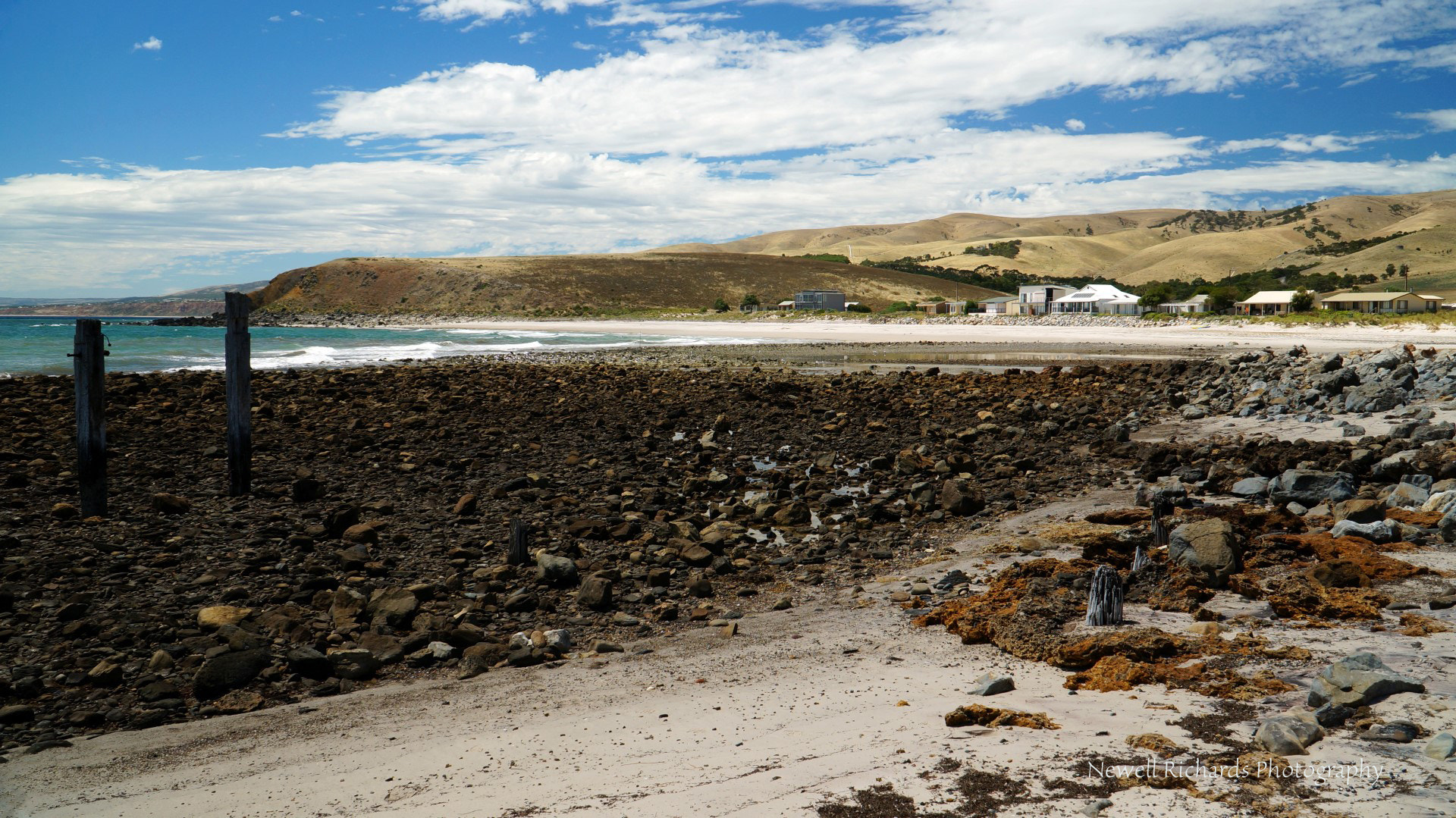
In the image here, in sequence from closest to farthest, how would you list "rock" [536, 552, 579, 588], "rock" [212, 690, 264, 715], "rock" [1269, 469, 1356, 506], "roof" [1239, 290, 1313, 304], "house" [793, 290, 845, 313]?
"rock" [212, 690, 264, 715], "rock" [536, 552, 579, 588], "rock" [1269, 469, 1356, 506], "roof" [1239, 290, 1313, 304], "house" [793, 290, 845, 313]

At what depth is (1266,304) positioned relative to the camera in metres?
79.4

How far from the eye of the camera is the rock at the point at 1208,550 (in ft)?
21.9

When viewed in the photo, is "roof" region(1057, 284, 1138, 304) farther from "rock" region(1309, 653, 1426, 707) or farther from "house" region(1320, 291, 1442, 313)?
"rock" region(1309, 653, 1426, 707)

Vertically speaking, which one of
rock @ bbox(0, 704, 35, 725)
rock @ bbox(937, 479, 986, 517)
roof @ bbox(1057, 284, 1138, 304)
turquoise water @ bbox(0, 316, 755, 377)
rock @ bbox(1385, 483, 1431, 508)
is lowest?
rock @ bbox(0, 704, 35, 725)

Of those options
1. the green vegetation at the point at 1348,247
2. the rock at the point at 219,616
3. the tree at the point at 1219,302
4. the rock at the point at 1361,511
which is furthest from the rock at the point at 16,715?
the green vegetation at the point at 1348,247

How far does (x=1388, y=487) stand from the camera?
31.4 feet

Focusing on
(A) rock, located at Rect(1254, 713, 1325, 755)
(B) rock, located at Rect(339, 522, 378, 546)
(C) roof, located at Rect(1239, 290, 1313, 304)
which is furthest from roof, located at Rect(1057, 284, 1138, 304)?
(A) rock, located at Rect(1254, 713, 1325, 755)

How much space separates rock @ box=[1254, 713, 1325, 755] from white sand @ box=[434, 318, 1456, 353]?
36.6 metres

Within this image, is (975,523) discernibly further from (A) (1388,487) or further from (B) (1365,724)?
(B) (1365,724)

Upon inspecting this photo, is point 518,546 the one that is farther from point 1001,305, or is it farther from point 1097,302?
point 1001,305

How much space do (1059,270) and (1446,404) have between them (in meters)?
193

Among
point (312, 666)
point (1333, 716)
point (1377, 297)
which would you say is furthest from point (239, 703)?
point (1377, 297)

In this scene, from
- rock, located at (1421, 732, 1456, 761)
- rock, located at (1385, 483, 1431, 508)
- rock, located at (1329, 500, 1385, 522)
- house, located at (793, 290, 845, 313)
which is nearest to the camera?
rock, located at (1421, 732, 1456, 761)

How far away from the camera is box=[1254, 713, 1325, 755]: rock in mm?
3939
